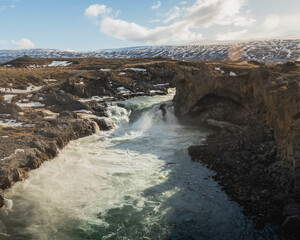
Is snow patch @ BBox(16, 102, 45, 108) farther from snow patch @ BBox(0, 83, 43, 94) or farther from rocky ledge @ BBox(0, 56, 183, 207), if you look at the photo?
snow patch @ BBox(0, 83, 43, 94)

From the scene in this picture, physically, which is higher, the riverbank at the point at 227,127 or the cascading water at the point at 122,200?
the riverbank at the point at 227,127

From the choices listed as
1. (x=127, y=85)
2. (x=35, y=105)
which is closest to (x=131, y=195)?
(x=35, y=105)

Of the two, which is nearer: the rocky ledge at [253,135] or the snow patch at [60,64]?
the rocky ledge at [253,135]

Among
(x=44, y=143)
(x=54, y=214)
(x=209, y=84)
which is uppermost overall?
(x=209, y=84)

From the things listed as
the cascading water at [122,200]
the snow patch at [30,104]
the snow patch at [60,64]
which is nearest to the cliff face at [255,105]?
the cascading water at [122,200]

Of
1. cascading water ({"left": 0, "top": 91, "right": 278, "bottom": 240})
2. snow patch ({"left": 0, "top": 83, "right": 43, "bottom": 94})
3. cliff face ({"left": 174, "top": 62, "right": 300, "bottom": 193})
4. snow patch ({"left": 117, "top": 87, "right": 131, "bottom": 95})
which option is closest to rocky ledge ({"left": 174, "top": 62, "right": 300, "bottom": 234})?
cliff face ({"left": 174, "top": 62, "right": 300, "bottom": 193})

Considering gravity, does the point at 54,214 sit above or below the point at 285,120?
below

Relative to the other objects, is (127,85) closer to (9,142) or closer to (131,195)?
→ (9,142)

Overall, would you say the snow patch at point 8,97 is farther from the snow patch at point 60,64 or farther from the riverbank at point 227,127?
the snow patch at point 60,64
